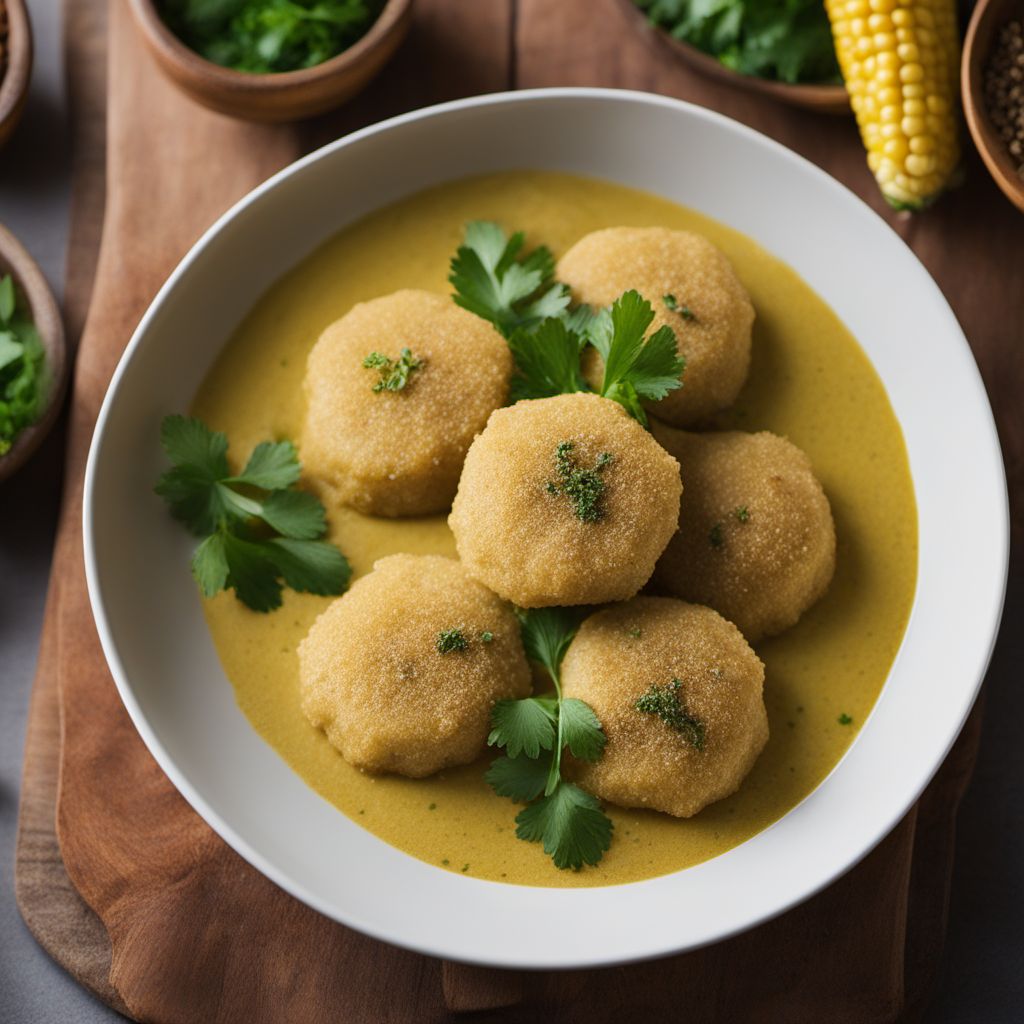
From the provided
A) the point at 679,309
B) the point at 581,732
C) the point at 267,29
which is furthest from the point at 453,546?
the point at 267,29

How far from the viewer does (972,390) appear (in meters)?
2.87

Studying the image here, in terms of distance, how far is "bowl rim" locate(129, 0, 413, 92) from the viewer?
3.00m

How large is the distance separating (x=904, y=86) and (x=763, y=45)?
391 mm

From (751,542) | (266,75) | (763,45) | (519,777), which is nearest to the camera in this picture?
(519,777)

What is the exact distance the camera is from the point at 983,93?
306 centimetres

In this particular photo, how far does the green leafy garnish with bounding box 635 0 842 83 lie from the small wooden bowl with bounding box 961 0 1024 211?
35cm

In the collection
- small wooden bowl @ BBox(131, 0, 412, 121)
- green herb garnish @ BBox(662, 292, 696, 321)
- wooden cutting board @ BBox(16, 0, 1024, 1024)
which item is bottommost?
wooden cutting board @ BBox(16, 0, 1024, 1024)

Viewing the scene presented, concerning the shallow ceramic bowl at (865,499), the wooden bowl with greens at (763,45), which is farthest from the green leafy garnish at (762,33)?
the shallow ceramic bowl at (865,499)

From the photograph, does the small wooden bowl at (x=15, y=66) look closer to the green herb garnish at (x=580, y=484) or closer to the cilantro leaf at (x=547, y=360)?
the cilantro leaf at (x=547, y=360)

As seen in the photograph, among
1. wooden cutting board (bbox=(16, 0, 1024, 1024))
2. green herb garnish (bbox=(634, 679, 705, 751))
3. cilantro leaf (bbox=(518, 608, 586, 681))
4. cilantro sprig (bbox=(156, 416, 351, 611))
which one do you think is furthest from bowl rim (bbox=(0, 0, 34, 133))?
green herb garnish (bbox=(634, 679, 705, 751))

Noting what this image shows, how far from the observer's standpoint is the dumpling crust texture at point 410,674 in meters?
2.68

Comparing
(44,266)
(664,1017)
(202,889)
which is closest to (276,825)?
(202,889)

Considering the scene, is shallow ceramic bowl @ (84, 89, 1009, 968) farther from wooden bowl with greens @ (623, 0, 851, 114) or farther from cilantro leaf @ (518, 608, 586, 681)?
cilantro leaf @ (518, 608, 586, 681)

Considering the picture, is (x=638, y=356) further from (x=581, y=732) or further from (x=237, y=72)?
(x=237, y=72)
